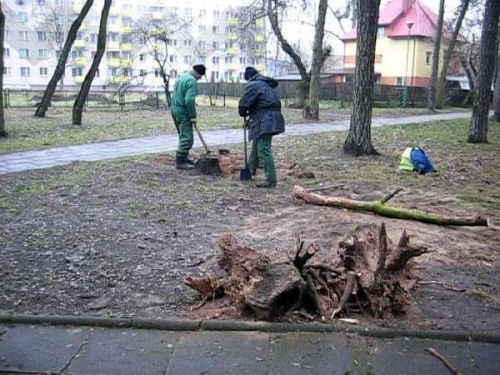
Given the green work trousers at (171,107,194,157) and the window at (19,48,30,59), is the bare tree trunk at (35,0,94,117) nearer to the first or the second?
the green work trousers at (171,107,194,157)

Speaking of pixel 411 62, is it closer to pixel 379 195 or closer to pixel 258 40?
pixel 258 40

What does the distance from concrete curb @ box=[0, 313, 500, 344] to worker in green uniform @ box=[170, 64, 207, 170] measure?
232 inches

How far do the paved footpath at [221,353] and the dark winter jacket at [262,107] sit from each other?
482 centimetres

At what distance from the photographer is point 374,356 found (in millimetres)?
3156

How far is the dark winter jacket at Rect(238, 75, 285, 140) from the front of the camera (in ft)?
26.0

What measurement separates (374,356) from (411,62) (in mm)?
48966

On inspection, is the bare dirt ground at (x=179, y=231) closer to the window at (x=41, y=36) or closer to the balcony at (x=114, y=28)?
the balcony at (x=114, y=28)

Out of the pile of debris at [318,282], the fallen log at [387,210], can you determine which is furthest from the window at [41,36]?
the pile of debris at [318,282]

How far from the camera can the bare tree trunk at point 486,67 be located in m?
13.8

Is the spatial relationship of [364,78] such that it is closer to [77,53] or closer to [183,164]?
[183,164]

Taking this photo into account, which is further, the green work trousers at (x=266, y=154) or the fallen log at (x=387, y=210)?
the green work trousers at (x=266, y=154)

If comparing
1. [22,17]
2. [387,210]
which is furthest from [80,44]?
[387,210]

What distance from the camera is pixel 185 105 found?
30.1 ft

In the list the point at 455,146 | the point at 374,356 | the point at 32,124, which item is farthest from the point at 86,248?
the point at 32,124
